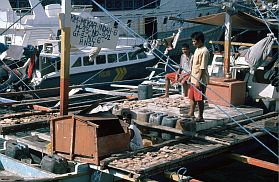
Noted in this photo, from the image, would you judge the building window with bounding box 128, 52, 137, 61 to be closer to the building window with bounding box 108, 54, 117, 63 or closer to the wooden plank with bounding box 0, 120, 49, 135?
the building window with bounding box 108, 54, 117, 63

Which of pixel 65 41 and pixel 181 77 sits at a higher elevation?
pixel 65 41

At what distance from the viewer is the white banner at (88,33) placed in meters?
9.70

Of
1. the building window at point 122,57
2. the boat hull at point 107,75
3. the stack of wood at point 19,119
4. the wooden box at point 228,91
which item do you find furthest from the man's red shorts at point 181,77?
the building window at point 122,57

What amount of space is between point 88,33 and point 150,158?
288 centimetres

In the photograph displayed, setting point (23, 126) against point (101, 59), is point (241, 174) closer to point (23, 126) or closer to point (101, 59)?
point (23, 126)

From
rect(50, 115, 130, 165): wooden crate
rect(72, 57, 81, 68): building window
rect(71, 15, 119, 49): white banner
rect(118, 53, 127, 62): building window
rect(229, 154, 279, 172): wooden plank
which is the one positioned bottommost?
rect(229, 154, 279, 172): wooden plank

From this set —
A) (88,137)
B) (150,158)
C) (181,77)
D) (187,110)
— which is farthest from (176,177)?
(181,77)

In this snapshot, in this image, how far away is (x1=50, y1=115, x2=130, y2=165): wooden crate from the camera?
28.4ft

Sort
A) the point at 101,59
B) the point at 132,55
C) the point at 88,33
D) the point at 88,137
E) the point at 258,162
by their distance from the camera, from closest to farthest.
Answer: the point at 88,137 → the point at 258,162 → the point at 88,33 → the point at 101,59 → the point at 132,55

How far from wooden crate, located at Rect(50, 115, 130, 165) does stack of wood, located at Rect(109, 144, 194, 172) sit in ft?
1.13

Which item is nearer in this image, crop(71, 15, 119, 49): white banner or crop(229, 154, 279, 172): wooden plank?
crop(229, 154, 279, 172): wooden plank

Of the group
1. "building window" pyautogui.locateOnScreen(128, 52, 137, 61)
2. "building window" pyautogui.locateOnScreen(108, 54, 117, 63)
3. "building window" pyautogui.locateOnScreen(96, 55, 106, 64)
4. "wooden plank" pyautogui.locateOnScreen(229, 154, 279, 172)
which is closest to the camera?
"wooden plank" pyautogui.locateOnScreen(229, 154, 279, 172)

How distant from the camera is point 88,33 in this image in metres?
9.86

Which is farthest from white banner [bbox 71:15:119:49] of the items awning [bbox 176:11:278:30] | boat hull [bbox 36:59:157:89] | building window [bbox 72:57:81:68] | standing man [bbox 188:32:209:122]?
building window [bbox 72:57:81:68]
